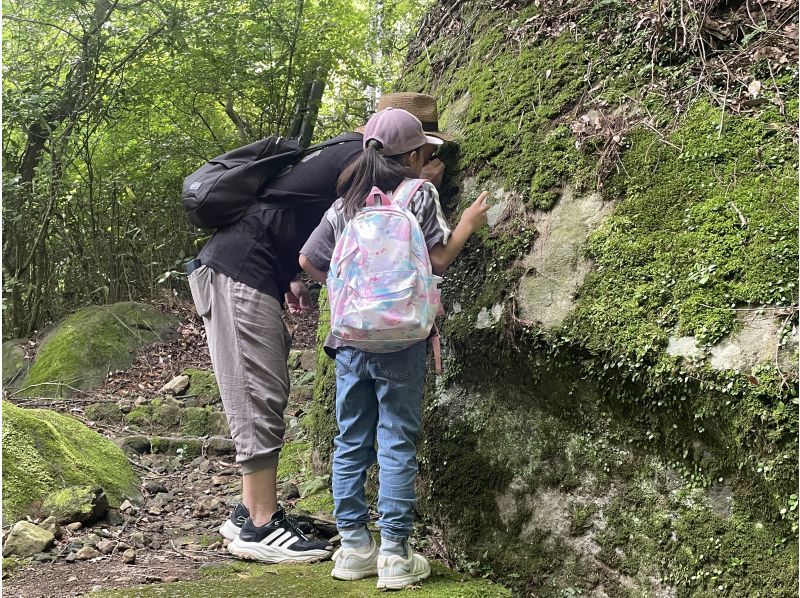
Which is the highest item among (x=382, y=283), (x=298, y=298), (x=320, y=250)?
(x=320, y=250)

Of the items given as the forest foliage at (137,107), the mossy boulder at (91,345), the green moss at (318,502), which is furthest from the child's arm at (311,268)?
the forest foliage at (137,107)

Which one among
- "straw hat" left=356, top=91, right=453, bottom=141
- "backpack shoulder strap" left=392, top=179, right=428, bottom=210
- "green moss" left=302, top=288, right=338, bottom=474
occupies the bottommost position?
"green moss" left=302, top=288, right=338, bottom=474

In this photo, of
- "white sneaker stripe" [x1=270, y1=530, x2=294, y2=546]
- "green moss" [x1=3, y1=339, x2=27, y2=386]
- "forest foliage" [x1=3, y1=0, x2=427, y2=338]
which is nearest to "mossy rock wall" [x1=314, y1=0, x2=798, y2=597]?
"white sneaker stripe" [x1=270, y1=530, x2=294, y2=546]

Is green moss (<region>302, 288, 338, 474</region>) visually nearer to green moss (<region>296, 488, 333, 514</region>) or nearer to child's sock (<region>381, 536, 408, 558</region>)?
green moss (<region>296, 488, 333, 514</region>)

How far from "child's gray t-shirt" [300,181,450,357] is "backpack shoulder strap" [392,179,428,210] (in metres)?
0.02

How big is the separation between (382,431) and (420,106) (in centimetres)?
193

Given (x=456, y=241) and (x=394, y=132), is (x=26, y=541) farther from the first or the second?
(x=394, y=132)

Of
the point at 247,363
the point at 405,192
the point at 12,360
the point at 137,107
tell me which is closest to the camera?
the point at 405,192

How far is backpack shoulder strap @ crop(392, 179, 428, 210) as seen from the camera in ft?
10.1

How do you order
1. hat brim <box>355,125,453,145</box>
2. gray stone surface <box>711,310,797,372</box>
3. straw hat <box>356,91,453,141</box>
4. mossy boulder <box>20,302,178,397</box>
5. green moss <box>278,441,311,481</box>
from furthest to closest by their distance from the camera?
mossy boulder <box>20,302,178,397</box>
green moss <box>278,441,311,481</box>
straw hat <box>356,91,453,141</box>
hat brim <box>355,125,453,145</box>
gray stone surface <box>711,310,797,372</box>

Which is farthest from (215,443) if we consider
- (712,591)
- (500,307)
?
(712,591)

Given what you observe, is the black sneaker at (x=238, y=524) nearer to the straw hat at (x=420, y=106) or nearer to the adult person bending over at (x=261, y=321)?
the adult person bending over at (x=261, y=321)

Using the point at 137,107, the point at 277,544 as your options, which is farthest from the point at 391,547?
the point at 137,107

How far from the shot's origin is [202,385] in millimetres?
7289
